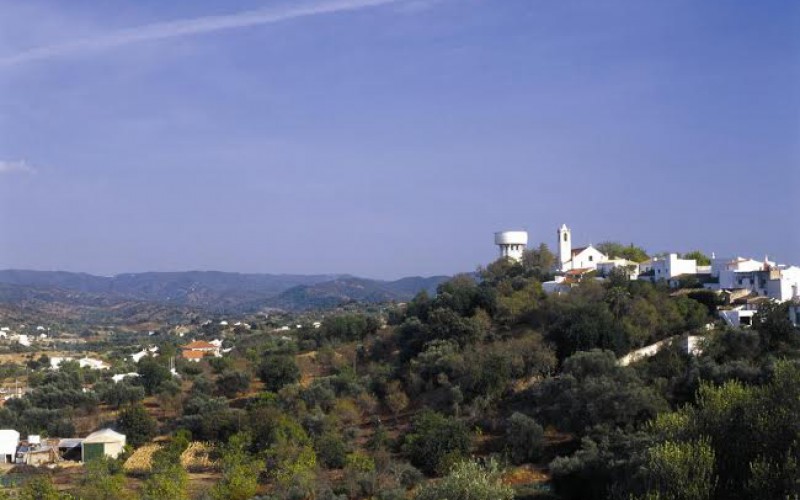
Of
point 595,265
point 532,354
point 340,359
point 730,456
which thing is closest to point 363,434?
point 532,354

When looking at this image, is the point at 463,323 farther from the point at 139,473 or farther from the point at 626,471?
the point at 626,471

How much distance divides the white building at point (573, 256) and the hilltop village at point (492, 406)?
0.19 metres

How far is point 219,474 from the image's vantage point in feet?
91.5

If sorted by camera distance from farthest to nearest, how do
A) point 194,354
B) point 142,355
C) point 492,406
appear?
point 142,355
point 194,354
point 492,406

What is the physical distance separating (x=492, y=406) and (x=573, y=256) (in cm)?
2009

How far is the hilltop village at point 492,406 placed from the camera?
18109 mm

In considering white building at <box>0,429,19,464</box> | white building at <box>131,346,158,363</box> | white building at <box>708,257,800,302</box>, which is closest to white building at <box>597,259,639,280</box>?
white building at <box>708,257,800,302</box>

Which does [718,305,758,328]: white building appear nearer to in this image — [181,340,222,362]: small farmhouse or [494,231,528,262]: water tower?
[494,231,528,262]: water tower

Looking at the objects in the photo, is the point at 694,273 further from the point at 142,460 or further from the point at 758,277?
the point at 142,460

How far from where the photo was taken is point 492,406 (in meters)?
31.0

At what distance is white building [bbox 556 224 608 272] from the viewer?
1916 inches

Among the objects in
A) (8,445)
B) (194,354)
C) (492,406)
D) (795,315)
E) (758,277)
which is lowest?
(8,445)

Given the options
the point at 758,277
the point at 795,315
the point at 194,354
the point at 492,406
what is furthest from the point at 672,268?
the point at 194,354

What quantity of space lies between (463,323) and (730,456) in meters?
20.0
